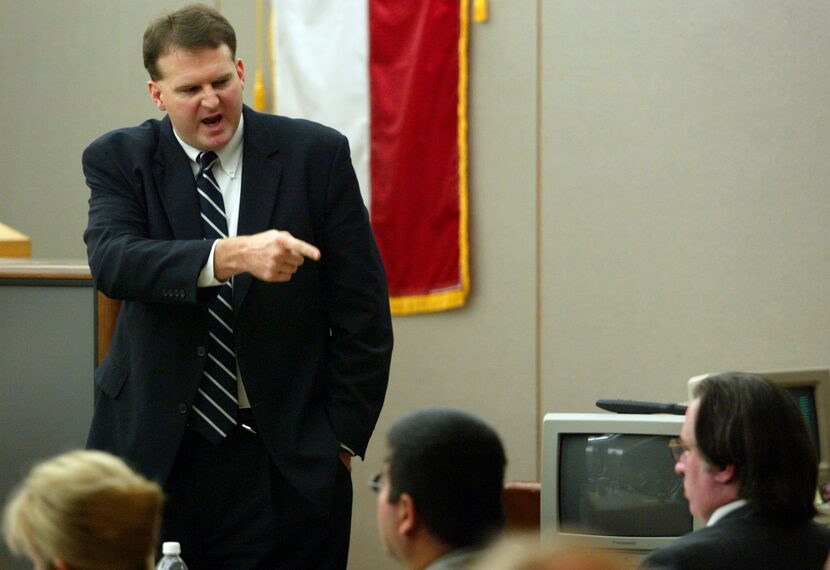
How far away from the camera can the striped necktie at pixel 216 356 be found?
2.52 metres

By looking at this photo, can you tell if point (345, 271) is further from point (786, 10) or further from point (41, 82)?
point (41, 82)

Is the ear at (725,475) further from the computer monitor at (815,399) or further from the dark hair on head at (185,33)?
the computer monitor at (815,399)

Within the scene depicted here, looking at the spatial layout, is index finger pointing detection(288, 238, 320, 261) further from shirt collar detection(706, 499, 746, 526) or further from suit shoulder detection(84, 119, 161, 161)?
shirt collar detection(706, 499, 746, 526)

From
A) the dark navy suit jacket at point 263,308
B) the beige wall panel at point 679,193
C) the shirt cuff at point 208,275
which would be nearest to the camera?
the shirt cuff at point 208,275

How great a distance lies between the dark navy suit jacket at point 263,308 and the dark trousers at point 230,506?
5 centimetres

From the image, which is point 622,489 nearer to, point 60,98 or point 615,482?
point 615,482

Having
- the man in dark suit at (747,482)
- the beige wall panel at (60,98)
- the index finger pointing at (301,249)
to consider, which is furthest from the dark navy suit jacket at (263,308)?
the beige wall panel at (60,98)

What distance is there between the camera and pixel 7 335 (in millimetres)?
3033

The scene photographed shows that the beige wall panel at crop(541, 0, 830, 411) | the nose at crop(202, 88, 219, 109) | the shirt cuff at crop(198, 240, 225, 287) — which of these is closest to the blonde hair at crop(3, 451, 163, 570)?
the shirt cuff at crop(198, 240, 225, 287)

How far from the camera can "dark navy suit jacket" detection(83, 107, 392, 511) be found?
2.52 meters

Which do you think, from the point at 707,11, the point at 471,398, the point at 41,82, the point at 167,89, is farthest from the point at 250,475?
the point at 41,82

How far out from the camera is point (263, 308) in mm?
2551

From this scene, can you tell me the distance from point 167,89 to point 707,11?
8.07 ft

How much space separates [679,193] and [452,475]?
3.04 meters
